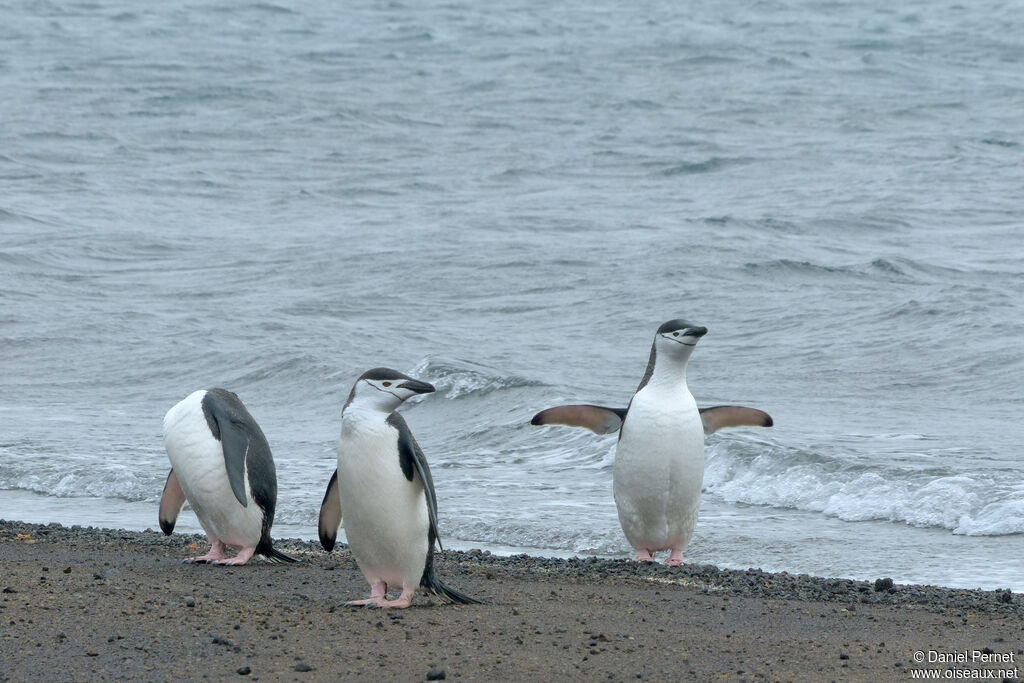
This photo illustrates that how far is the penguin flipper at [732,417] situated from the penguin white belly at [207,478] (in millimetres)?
2147

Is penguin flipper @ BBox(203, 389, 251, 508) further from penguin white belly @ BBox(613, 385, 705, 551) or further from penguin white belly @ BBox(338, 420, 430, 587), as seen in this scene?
penguin white belly @ BBox(613, 385, 705, 551)

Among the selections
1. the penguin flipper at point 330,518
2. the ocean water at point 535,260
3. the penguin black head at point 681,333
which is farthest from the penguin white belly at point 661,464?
the penguin flipper at point 330,518

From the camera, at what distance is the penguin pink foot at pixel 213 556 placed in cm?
577

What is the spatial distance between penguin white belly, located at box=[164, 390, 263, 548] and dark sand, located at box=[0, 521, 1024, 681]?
0.18 meters

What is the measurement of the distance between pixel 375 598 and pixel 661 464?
180 centimetres

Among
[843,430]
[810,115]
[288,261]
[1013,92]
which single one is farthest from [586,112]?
[843,430]

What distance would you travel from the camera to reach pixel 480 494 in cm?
830

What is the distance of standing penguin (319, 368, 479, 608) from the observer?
15.8 feet

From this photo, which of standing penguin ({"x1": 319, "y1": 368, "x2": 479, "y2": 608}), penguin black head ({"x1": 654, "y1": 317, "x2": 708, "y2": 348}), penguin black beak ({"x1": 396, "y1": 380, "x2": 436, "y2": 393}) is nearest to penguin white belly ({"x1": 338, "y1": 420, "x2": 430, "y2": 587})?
standing penguin ({"x1": 319, "y1": 368, "x2": 479, "y2": 608})

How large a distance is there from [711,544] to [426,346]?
7.26 m

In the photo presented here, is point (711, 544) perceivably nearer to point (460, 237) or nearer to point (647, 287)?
point (647, 287)

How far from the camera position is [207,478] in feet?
18.6

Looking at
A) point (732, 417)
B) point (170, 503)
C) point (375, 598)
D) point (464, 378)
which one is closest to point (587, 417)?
point (732, 417)

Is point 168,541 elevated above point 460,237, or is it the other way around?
point 168,541
